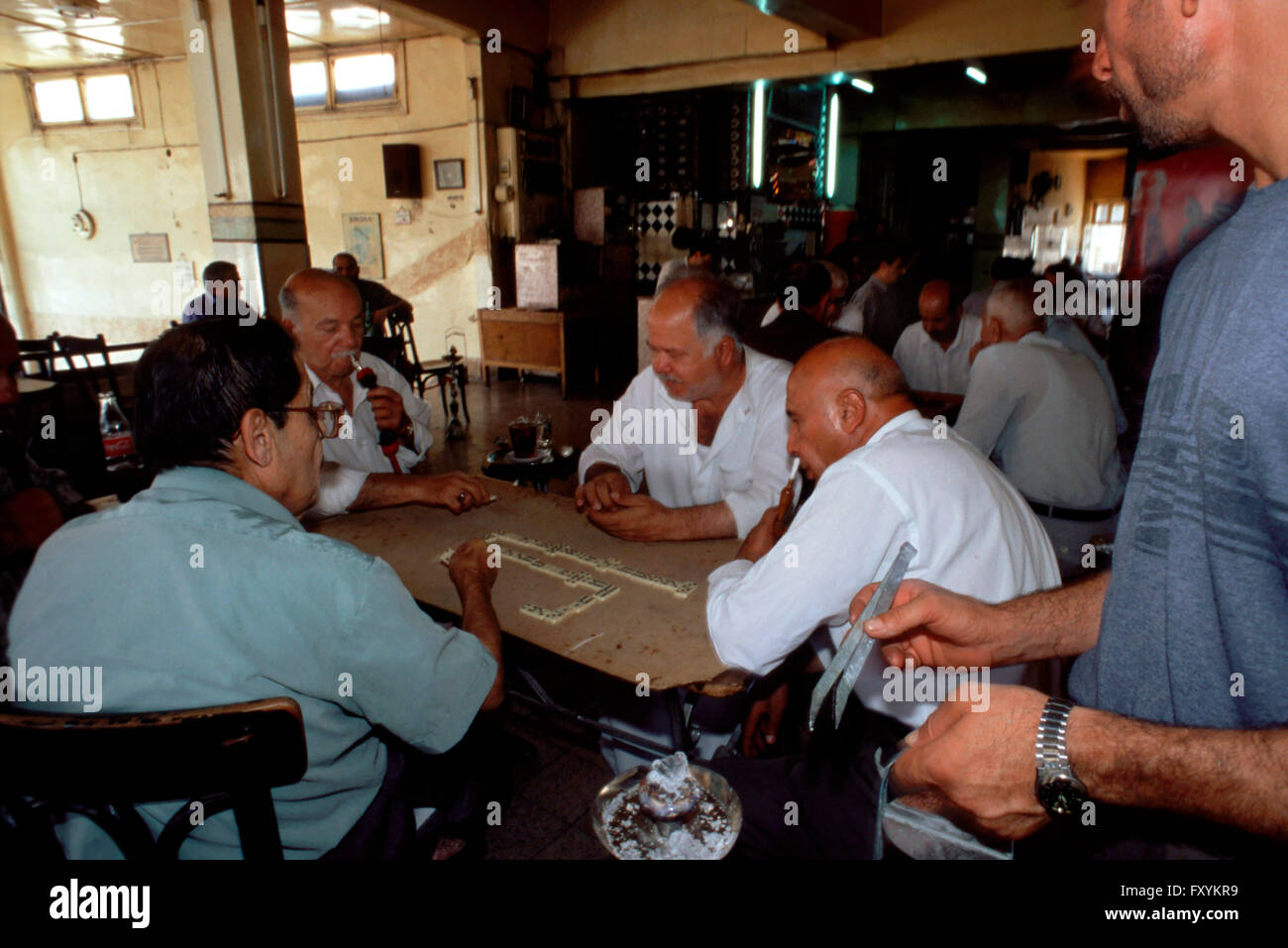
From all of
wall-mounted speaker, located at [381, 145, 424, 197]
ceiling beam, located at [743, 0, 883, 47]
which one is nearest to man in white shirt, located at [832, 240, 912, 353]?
ceiling beam, located at [743, 0, 883, 47]

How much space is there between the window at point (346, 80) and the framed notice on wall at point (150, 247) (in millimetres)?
3870

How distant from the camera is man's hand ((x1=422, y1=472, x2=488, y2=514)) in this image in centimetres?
288

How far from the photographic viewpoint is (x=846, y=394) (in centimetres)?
200

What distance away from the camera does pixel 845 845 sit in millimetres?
1774

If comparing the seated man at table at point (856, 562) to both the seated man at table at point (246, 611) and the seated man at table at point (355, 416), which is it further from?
the seated man at table at point (355, 416)

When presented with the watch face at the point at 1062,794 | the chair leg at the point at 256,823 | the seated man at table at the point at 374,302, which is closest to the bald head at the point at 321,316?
the chair leg at the point at 256,823

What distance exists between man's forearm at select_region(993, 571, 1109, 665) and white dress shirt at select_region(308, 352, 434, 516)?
2.36m

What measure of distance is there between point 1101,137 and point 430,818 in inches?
559

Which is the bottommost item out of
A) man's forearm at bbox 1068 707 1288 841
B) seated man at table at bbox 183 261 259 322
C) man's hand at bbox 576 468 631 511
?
man's hand at bbox 576 468 631 511

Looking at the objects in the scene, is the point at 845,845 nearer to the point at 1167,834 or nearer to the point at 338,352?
the point at 1167,834

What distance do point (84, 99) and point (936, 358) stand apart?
15483mm

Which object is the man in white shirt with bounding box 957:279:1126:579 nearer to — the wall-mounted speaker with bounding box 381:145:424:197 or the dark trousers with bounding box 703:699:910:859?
the dark trousers with bounding box 703:699:910:859

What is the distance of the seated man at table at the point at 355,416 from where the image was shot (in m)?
2.90
